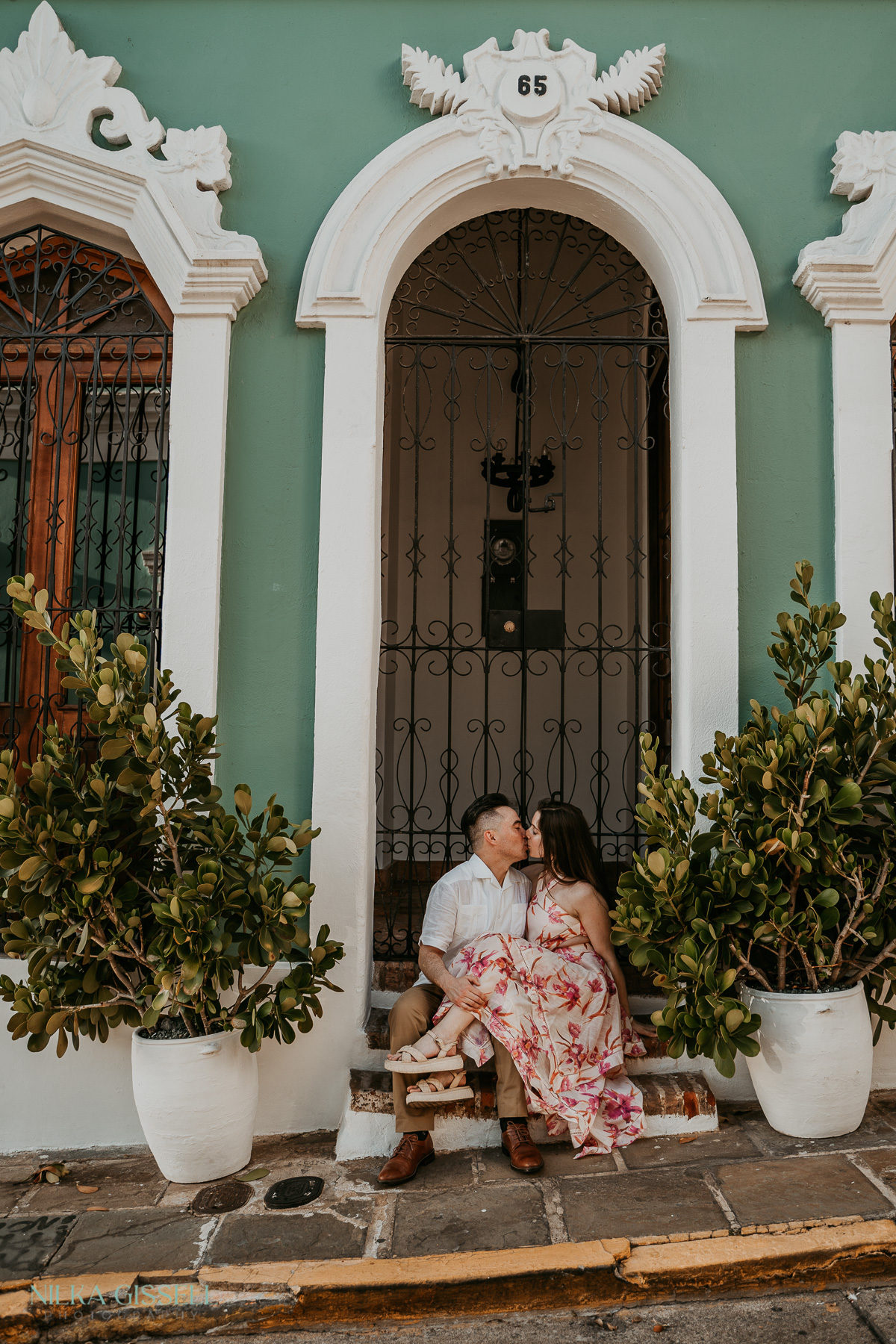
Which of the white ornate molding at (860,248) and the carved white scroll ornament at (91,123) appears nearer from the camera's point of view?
the white ornate molding at (860,248)

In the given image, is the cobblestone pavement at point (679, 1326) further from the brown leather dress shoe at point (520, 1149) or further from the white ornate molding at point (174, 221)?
the white ornate molding at point (174, 221)

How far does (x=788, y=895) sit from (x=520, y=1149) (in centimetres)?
134

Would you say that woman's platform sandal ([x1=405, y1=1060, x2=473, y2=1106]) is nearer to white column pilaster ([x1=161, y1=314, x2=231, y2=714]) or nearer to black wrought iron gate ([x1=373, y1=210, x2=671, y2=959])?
white column pilaster ([x1=161, y1=314, x2=231, y2=714])

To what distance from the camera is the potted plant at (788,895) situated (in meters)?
3.40

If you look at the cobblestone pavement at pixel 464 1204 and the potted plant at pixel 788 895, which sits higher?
the potted plant at pixel 788 895

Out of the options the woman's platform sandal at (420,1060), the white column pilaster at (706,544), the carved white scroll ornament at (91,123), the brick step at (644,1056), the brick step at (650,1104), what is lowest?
the brick step at (650,1104)

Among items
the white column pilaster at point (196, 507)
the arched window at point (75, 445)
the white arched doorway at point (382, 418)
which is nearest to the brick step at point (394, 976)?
the white arched doorway at point (382, 418)

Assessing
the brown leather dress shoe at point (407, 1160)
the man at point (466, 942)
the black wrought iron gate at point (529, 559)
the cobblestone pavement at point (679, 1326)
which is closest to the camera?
the cobblestone pavement at point (679, 1326)

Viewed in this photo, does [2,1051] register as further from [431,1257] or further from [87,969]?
[431,1257]

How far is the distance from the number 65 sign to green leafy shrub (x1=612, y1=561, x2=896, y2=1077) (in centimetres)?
238

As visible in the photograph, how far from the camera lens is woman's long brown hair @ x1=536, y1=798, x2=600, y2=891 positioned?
397cm

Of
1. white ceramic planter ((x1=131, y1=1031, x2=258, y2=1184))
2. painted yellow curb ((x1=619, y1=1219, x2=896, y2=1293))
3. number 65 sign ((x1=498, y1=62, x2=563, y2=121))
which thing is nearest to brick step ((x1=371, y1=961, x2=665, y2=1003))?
white ceramic planter ((x1=131, y1=1031, x2=258, y2=1184))

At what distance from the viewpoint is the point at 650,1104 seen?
376cm

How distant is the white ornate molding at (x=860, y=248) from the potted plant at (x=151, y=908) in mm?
3165
